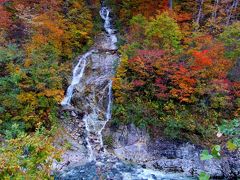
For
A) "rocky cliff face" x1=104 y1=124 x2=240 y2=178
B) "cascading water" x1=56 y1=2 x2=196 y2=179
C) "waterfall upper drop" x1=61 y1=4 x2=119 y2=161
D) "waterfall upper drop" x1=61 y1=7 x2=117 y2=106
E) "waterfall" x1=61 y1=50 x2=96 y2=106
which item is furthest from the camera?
"waterfall upper drop" x1=61 y1=7 x2=117 y2=106

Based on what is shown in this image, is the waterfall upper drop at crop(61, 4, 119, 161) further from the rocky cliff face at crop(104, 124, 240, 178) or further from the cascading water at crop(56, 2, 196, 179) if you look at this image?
the rocky cliff face at crop(104, 124, 240, 178)

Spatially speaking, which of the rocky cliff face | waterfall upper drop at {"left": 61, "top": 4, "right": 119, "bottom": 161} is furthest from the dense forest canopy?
waterfall upper drop at {"left": 61, "top": 4, "right": 119, "bottom": 161}

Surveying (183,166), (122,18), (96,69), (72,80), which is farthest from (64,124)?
(122,18)

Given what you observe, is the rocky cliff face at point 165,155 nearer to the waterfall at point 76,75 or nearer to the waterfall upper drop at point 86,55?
the waterfall at point 76,75

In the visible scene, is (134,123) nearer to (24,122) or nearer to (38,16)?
(24,122)

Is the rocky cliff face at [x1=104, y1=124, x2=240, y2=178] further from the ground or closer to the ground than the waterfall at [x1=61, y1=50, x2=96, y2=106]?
closer to the ground

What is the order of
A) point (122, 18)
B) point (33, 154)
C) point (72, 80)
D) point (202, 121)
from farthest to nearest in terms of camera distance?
1. point (122, 18)
2. point (72, 80)
3. point (202, 121)
4. point (33, 154)

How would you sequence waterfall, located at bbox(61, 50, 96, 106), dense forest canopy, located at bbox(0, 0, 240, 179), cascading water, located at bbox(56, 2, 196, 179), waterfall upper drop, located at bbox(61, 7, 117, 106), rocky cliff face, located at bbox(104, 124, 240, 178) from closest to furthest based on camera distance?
cascading water, located at bbox(56, 2, 196, 179) < rocky cliff face, located at bbox(104, 124, 240, 178) < dense forest canopy, located at bbox(0, 0, 240, 179) < waterfall, located at bbox(61, 50, 96, 106) < waterfall upper drop, located at bbox(61, 7, 117, 106)
